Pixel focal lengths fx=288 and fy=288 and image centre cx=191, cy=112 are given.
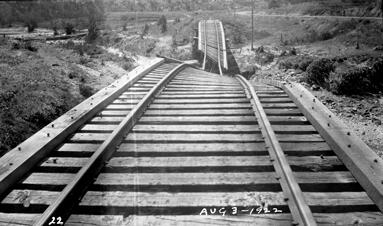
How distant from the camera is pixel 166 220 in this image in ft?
9.86

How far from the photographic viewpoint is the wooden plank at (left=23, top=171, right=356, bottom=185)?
11.7 feet

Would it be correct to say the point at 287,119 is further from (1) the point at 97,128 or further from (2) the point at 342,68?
(2) the point at 342,68

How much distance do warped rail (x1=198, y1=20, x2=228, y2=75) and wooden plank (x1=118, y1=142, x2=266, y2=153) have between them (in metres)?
14.0

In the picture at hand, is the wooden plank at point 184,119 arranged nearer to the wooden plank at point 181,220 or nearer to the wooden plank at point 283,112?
the wooden plank at point 283,112

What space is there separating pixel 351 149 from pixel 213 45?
23.2m

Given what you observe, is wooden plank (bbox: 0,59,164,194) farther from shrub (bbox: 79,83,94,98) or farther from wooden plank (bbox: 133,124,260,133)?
shrub (bbox: 79,83,94,98)

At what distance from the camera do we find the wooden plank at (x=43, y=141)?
3568 millimetres

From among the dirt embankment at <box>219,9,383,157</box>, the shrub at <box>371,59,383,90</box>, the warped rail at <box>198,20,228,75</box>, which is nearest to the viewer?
the dirt embankment at <box>219,9,383,157</box>

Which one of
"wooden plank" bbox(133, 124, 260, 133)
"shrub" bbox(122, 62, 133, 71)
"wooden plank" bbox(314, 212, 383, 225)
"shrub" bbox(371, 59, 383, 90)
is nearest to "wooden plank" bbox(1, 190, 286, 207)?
"wooden plank" bbox(314, 212, 383, 225)

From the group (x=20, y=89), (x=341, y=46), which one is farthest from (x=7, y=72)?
(x=341, y=46)

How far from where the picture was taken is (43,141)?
4.26 meters

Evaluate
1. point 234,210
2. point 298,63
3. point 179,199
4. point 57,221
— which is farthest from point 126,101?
point 298,63

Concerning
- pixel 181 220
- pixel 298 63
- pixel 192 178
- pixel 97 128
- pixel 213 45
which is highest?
pixel 213 45

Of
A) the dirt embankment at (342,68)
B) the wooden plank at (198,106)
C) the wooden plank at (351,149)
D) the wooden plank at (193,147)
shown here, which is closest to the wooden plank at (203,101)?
the wooden plank at (198,106)
